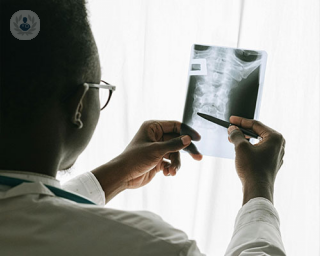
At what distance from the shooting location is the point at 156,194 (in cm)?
145

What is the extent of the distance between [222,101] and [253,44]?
23 cm

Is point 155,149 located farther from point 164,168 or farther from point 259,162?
point 259,162

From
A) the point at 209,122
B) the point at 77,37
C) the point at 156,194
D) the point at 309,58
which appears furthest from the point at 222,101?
the point at 77,37

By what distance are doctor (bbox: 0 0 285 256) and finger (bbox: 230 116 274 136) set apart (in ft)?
0.80

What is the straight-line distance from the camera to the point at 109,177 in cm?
123

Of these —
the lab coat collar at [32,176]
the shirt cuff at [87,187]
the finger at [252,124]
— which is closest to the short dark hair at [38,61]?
the lab coat collar at [32,176]

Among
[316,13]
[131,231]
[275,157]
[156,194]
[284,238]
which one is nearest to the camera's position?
[131,231]

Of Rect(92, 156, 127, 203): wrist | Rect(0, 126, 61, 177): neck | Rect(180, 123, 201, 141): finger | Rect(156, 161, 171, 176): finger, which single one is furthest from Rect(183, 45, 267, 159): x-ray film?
Rect(0, 126, 61, 177): neck

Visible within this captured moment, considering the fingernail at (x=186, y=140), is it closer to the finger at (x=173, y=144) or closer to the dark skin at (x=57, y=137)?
the finger at (x=173, y=144)

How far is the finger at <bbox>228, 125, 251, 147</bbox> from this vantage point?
3.45 feet

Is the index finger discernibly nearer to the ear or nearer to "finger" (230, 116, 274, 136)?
"finger" (230, 116, 274, 136)

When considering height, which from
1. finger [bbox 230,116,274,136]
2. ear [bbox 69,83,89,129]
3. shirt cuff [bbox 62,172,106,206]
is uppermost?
ear [bbox 69,83,89,129]

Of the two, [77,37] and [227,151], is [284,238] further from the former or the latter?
[77,37]

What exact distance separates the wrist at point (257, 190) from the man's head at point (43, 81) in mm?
446
